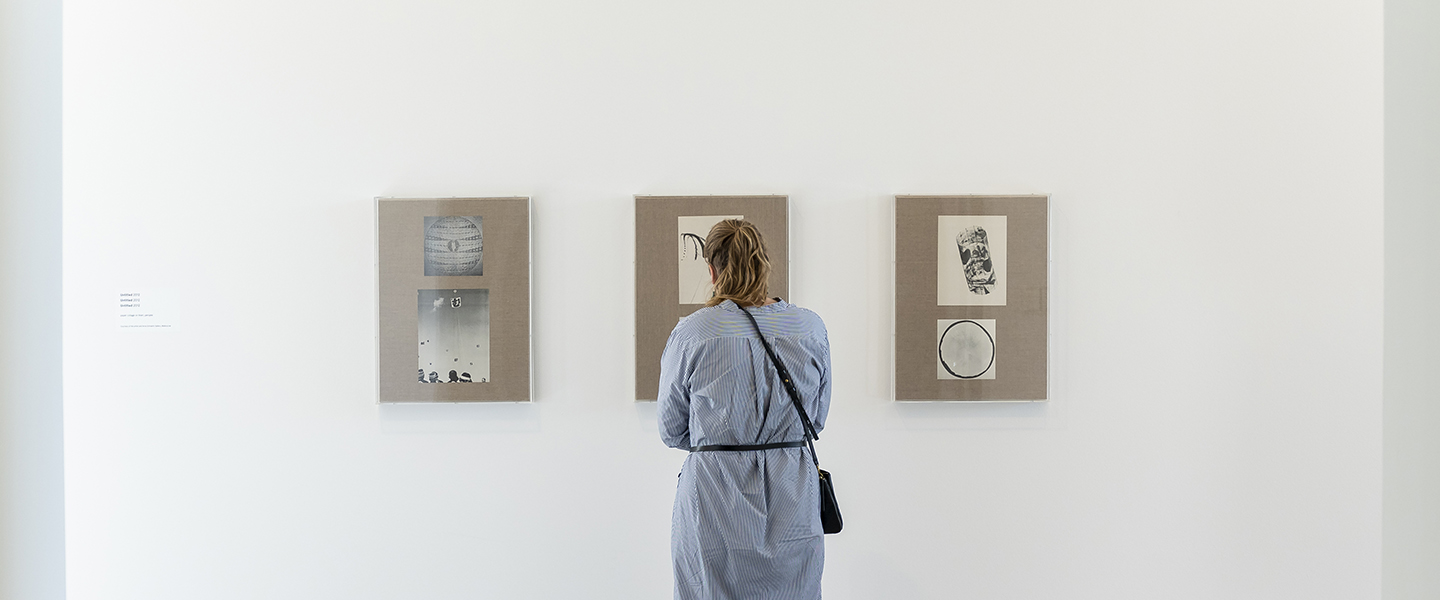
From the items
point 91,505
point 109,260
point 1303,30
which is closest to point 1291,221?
point 1303,30

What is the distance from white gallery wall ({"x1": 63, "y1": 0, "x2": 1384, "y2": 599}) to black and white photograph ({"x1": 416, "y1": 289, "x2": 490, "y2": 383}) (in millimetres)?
185

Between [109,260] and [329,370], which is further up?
[109,260]

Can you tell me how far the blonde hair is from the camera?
7.53ft

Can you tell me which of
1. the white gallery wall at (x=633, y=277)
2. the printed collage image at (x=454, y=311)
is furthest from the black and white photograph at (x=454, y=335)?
the white gallery wall at (x=633, y=277)

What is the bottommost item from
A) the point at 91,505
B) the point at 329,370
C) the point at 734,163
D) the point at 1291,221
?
the point at 91,505

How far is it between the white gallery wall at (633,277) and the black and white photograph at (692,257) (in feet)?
0.57

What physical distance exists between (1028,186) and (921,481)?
1.26 m

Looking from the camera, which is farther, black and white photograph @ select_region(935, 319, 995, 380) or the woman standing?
black and white photograph @ select_region(935, 319, 995, 380)

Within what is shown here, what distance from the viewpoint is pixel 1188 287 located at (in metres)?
3.07

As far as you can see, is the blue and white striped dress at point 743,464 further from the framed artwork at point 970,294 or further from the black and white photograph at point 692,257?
the framed artwork at point 970,294

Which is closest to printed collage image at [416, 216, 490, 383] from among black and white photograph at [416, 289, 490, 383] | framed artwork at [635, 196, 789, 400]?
black and white photograph at [416, 289, 490, 383]

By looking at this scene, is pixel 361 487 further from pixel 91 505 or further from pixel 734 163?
pixel 734 163

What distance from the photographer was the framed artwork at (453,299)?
10.00ft

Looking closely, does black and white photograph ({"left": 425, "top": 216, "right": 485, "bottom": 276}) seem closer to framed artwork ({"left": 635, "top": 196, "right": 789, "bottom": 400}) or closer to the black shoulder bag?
framed artwork ({"left": 635, "top": 196, "right": 789, "bottom": 400})
